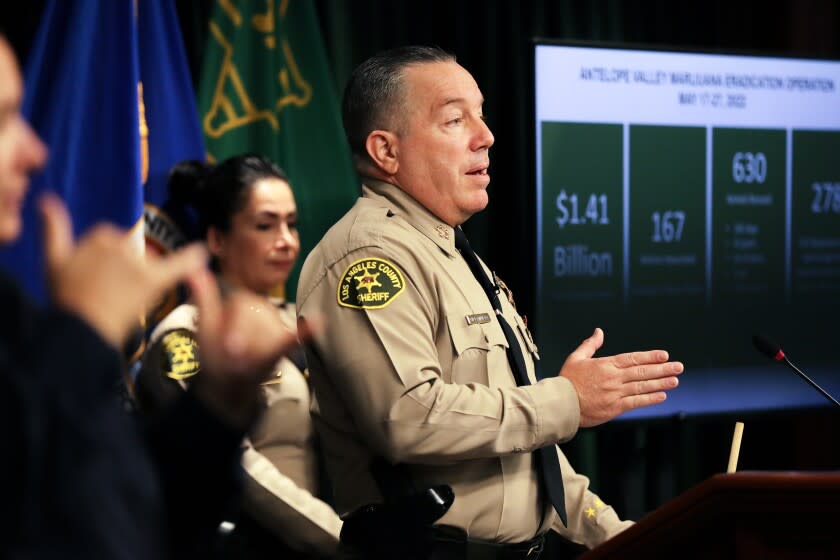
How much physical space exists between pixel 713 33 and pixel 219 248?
236cm

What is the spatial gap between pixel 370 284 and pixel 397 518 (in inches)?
15.2

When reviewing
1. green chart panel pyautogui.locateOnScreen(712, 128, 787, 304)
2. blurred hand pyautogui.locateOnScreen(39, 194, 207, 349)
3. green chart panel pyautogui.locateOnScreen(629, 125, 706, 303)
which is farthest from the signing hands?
green chart panel pyautogui.locateOnScreen(712, 128, 787, 304)

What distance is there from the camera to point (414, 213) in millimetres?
1933

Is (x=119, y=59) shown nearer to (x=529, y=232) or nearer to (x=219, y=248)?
(x=219, y=248)

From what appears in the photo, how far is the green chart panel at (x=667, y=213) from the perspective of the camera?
11.0 feet

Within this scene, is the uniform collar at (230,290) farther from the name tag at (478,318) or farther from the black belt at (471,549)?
the black belt at (471,549)

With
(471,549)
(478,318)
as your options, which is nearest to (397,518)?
(471,549)

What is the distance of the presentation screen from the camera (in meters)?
3.23

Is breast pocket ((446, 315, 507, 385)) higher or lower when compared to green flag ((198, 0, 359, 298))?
lower

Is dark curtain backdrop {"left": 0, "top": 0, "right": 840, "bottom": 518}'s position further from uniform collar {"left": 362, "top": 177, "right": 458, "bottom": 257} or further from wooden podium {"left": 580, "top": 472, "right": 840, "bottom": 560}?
wooden podium {"left": 580, "top": 472, "right": 840, "bottom": 560}

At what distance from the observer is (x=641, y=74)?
3.33 m

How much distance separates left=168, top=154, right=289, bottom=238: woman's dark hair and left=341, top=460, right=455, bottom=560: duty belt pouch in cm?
139

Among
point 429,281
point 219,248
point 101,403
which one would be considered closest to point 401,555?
point 429,281

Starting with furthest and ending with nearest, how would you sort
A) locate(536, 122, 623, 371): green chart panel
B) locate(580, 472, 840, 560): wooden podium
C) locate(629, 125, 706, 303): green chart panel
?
locate(629, 125, 706, 303): green chart panel → locate(536, 122, 623, 371): green chart panel → locate(580, 472, 840, 560): wooden podium
